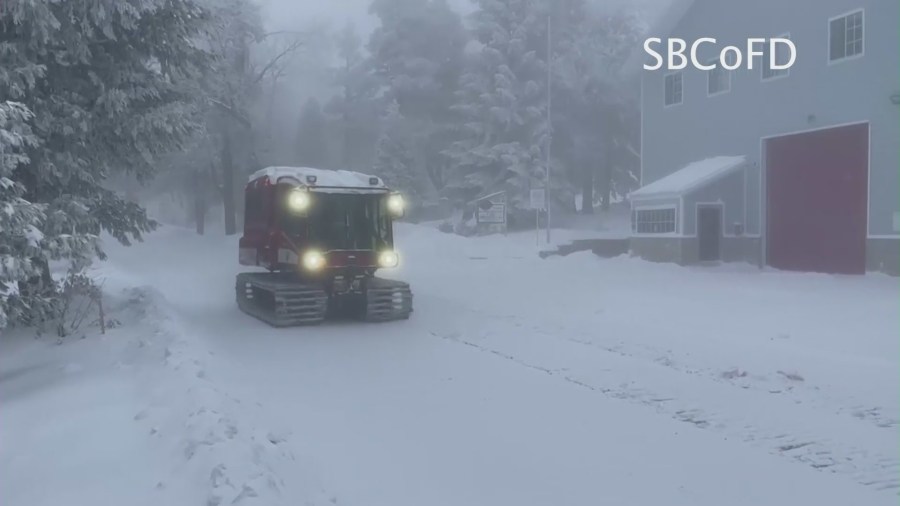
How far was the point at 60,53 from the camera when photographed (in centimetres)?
1173

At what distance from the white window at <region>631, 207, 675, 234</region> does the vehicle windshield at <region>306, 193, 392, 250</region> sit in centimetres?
1537

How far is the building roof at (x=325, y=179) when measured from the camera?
1521 cm

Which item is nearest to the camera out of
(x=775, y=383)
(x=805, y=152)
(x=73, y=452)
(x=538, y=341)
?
(x=73, y=452)

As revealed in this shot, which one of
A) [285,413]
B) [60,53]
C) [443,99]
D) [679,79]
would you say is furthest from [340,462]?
[443,99]

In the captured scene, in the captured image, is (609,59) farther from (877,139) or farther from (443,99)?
(877,139)

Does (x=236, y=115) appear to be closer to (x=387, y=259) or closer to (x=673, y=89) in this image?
(x=673, y=89)

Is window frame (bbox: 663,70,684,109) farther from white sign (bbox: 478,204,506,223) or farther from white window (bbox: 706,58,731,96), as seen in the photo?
white sign (bbox: 478,204,506,223)

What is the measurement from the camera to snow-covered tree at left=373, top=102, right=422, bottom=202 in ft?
146

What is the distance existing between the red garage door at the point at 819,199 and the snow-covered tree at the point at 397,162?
73.0 ft

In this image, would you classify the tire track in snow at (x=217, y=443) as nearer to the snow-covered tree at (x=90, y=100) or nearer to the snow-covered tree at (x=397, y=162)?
the snow-covered tree at (x=90, y=100)

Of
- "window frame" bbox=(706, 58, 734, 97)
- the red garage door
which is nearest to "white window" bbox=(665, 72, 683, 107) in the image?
"window frame" bbox=(706, 58, 734, 97)

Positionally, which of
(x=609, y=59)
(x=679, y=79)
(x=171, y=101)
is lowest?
(x=171, y=101)

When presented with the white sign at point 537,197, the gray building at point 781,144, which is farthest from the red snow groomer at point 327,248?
the white sign at point 537,197

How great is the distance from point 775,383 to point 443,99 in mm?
41157
